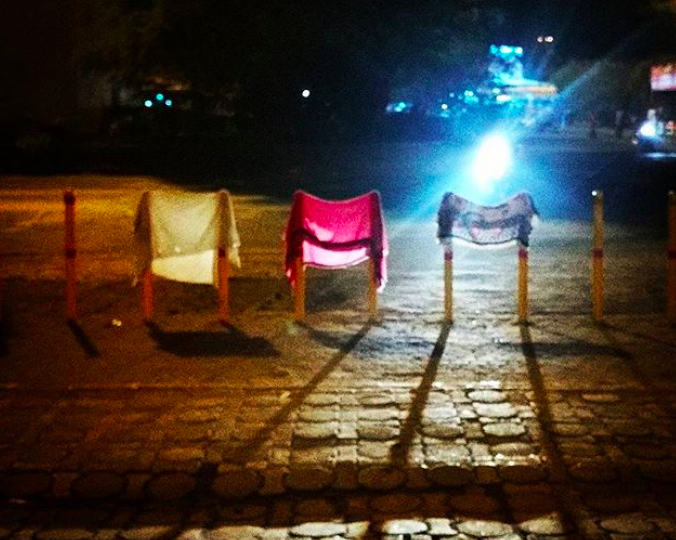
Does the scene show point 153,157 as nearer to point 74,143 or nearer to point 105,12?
point 74,143

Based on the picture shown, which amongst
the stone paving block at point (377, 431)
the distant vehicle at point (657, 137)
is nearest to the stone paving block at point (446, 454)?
the stone paving block at point (377, 431)

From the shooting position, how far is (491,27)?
52.6 meters

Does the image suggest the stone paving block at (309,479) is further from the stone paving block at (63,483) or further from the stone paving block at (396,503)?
the stone paving block at (63,483)

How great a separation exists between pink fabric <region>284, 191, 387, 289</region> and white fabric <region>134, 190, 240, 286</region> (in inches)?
23.9

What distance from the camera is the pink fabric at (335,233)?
1168 cm

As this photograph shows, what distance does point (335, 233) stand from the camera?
11.8 metres

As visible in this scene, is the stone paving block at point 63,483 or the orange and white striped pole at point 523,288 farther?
the orange and white striped pole at point 523,288

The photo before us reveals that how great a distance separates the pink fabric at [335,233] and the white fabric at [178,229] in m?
0.61

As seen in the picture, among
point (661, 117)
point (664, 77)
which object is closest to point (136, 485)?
point (664, 77)

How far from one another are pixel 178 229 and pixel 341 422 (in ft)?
12.9

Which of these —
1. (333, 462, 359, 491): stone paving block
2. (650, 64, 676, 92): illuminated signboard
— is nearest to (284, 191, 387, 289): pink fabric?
(333, 462, 359, 491): stone paving block

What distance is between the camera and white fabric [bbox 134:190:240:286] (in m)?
11.6

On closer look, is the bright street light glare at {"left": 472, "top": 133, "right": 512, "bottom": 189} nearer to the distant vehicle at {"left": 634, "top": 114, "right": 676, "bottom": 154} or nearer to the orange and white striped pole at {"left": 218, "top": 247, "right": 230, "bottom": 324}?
the distant vehicle at {"left": 634, "top": 114, "right": 676, "bottom": 154}

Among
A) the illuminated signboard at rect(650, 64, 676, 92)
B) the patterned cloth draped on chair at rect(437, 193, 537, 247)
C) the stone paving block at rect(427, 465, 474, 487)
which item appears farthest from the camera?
the illuminated signboard at rect(650, 64, 676, 92)
